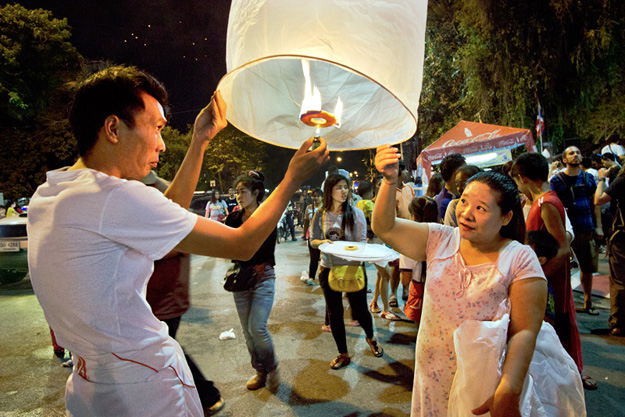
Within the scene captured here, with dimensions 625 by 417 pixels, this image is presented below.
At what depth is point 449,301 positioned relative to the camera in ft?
6.15

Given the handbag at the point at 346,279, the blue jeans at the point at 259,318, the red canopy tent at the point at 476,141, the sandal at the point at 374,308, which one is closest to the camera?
the blue jeans at the point at 259,318

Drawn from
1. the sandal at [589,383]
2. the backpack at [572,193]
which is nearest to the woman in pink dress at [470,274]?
the sandal at [589,383]

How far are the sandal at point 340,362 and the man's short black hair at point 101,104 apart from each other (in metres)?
3.54

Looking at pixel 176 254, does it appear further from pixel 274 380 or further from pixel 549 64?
pixel 549 64

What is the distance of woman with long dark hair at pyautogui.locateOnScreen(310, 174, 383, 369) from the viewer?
4.03 m

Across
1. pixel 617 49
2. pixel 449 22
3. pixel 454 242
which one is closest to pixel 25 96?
pixel 449 22

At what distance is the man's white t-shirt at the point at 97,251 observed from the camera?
3.74 ft

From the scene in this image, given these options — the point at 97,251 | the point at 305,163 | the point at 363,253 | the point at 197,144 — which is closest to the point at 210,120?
the point at 197,144

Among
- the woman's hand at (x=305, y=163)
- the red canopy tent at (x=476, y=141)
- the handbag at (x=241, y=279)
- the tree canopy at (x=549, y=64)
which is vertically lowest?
the handbag at (x=241, y=279)

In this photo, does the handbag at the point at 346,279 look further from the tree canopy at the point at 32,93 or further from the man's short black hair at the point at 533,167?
the tree canopy at the point at 32,93

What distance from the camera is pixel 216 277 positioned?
8.67m

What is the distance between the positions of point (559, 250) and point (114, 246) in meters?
3.23

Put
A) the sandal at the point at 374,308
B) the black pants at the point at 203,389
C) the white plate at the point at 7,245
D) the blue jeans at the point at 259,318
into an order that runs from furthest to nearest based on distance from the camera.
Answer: the white plate at the point at 7,245, the sandal at the point at 374,308, the blue jeans at the point at 259,318, the black pants at the point at 203,389

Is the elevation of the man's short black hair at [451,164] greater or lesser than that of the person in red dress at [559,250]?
greater
